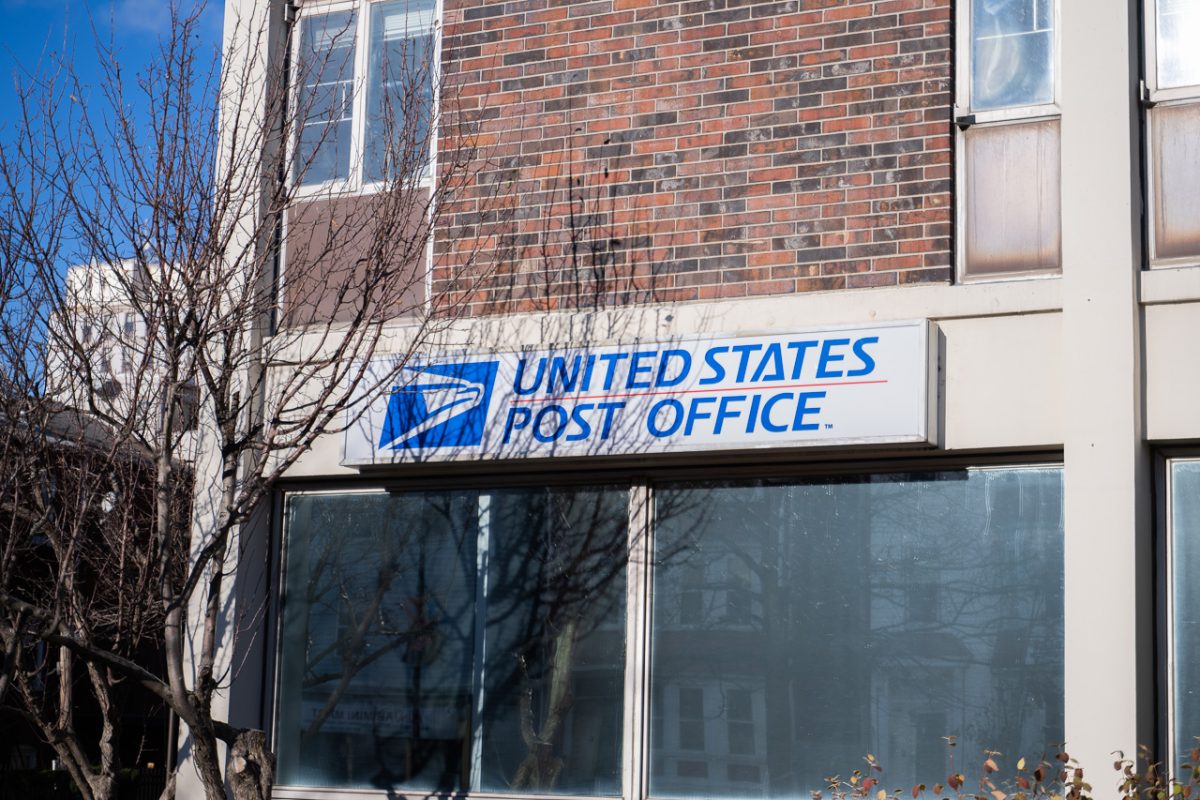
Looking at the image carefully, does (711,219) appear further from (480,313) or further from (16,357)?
(16,357)

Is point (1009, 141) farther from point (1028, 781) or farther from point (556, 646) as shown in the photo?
point (556, 646)

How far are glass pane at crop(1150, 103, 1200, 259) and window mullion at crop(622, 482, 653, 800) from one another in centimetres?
315

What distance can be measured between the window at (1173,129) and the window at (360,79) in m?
4.20

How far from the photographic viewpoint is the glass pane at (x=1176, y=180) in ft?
26.1

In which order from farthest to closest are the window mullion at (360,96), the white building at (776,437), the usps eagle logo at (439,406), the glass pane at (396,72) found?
the window mullion at (360,96)
the glass pane at (396,72)
the usps eagle logo at (439,406)
the white building at (776,437)

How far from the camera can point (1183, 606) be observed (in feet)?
25.2

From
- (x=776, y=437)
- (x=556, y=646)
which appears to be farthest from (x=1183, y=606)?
(x=556, y=646)

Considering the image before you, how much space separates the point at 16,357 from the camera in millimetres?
8203

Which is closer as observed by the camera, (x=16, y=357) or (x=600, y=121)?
(x=16, y=357)

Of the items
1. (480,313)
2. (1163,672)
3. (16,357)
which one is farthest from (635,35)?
(1163,672)

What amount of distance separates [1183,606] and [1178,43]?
2953 mm

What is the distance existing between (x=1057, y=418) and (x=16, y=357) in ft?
17.9

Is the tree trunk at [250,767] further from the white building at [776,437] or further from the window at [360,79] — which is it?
the window at [360,79]

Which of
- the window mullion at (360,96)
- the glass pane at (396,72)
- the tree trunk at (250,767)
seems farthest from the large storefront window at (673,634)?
the glass pane at (396,72)
